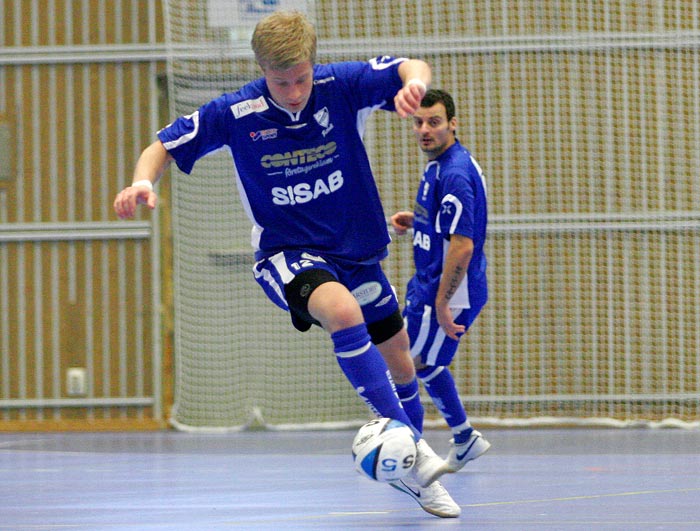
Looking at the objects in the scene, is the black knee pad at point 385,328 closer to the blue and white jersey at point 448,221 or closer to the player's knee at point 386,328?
the player's knee at point 386,328

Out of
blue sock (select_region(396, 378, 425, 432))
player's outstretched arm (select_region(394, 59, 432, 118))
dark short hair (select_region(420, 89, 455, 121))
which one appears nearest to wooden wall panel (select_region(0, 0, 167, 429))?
dark short hair (select_region(420, 89, 455, 121))

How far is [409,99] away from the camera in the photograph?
11.9 feet

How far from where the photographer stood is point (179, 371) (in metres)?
9.41

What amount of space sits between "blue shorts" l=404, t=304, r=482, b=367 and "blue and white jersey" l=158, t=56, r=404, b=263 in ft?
5.57

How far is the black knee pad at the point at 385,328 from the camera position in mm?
4402

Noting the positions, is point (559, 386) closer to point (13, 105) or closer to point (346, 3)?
point (346, 3)

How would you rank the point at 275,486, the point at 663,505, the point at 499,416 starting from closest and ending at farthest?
1. the point at 663,505
2. the point at 275,486
3. the point at 499,416

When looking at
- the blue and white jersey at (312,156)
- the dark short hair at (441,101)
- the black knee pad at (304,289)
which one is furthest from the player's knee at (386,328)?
the dark short hair at (441,101)

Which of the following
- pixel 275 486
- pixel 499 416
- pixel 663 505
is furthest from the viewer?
pixel 499 416

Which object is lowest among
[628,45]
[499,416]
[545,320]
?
[499,416]

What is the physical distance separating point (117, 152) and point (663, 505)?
21.5ft

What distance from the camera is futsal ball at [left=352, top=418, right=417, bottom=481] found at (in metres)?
3.54

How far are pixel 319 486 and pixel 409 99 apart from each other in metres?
1.95

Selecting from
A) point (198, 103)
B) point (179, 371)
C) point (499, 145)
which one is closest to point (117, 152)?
point (198, 103)
